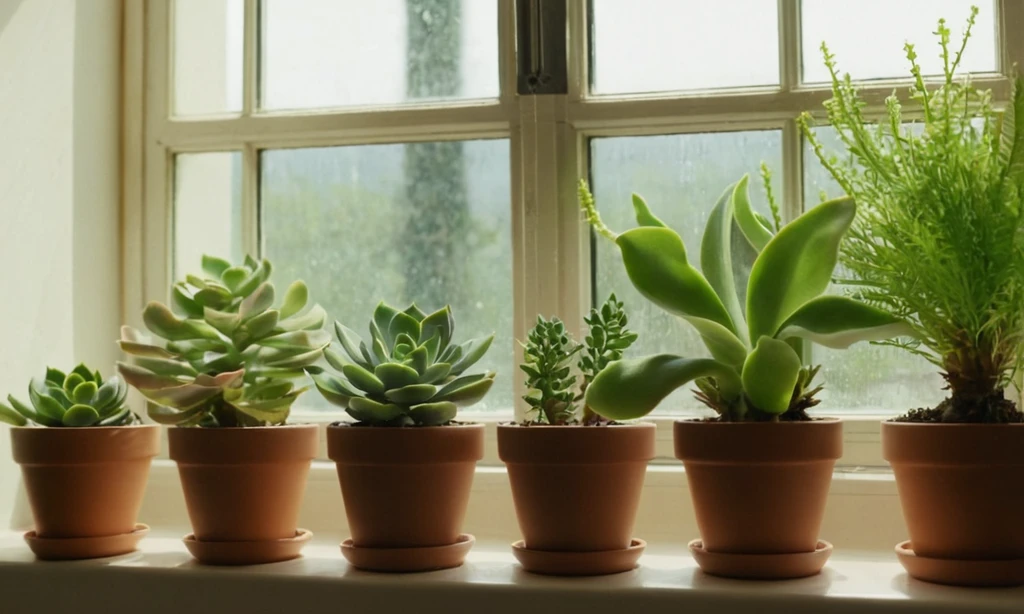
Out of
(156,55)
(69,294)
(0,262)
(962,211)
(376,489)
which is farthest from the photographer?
(156,55)

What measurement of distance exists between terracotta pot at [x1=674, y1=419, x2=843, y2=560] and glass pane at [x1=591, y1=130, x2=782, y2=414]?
0.31 metres

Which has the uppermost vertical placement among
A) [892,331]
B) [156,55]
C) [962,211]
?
[156,55]

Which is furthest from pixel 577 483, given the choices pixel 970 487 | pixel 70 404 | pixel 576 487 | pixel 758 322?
pixel 70 404

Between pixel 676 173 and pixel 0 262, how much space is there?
810 mm

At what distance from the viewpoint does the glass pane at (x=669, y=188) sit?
1.30 meters

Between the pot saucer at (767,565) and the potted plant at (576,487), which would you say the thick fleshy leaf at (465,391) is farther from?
the pot saucer at (767,565)

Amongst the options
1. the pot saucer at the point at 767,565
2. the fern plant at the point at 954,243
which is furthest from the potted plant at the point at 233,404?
the fern plant at the point at 954,243

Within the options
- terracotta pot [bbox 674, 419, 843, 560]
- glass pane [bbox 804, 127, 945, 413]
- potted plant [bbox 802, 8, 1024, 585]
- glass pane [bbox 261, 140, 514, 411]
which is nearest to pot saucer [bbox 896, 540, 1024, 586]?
potted plant [bbox 802, 8, 1024, 585]

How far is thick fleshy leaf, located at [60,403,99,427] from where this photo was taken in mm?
1152

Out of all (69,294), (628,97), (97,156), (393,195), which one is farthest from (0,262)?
(628,97)

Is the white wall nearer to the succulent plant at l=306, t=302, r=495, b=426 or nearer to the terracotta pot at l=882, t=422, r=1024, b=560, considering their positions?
the succulent plant at l=306, t=302, r=495, b=426

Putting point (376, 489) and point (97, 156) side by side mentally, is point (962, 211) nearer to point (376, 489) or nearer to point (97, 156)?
point (376, 489)

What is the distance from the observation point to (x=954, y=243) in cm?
95

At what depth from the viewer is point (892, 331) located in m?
0.98
